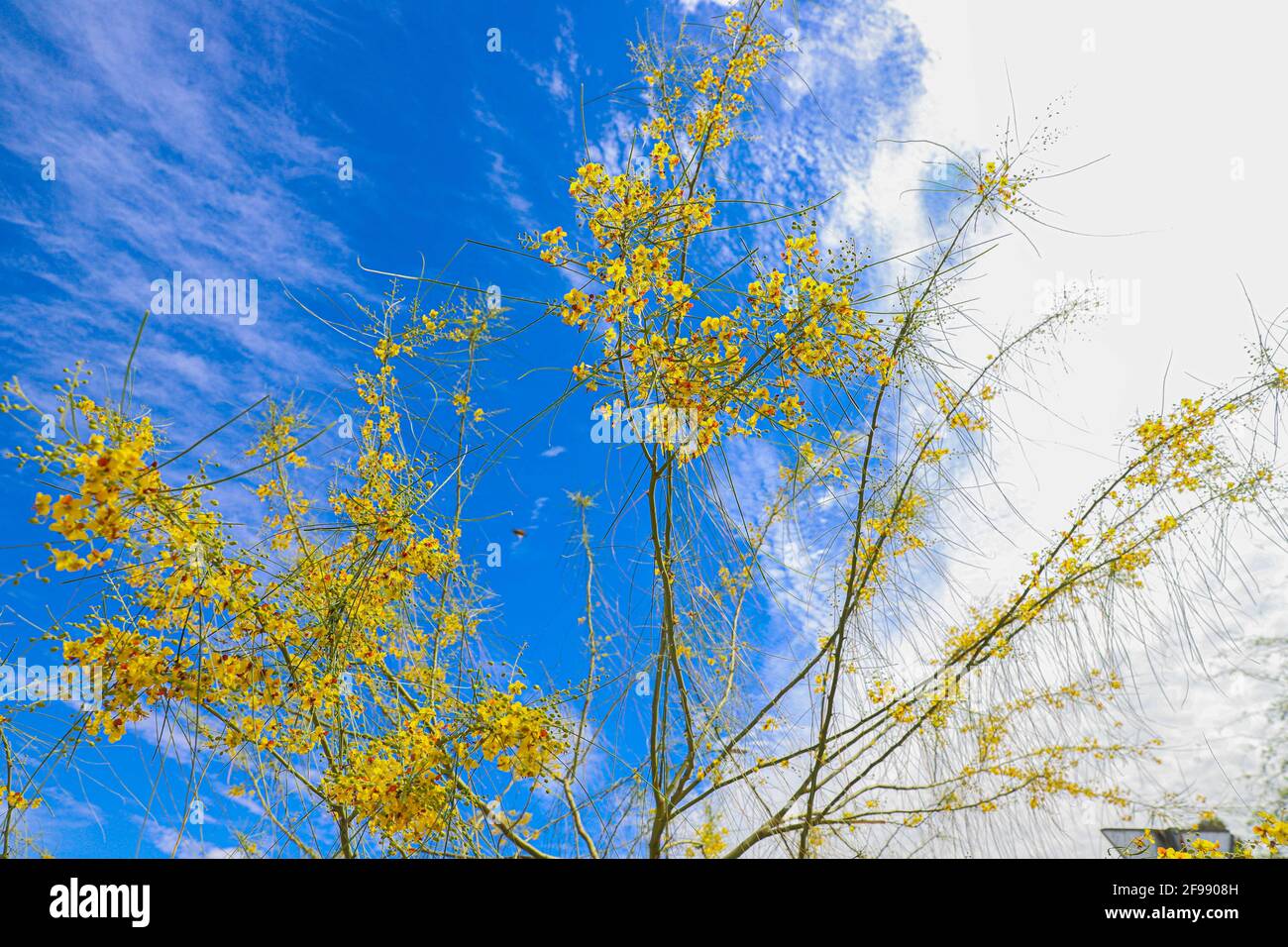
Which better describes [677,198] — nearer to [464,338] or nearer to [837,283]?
[837,283]

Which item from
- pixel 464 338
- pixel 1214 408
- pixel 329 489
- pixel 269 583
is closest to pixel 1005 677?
pixel 1214 408

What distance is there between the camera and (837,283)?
2545mm

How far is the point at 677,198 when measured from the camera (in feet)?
9.37

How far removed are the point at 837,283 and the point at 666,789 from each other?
1.99 meters

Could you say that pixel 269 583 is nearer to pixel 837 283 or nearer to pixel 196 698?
pixel 196 698

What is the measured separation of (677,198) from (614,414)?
81 centimetres

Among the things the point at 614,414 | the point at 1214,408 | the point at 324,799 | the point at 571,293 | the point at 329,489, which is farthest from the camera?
the point at 329,489
